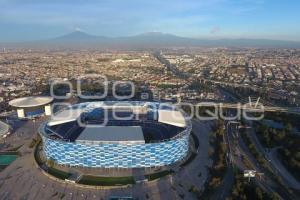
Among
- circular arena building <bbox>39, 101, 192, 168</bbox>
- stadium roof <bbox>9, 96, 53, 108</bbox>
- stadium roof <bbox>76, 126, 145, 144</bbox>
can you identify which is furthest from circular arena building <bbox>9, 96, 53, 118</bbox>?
stadium roof <bbox>76, 126, 145, 144</bbox>

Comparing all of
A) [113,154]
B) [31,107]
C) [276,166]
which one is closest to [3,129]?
[31,107]

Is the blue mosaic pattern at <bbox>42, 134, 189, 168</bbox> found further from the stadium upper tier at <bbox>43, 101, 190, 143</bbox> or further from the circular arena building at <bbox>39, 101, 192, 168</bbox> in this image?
the stadium upper tier at <bbox>43, 101, 190, 143</bbox>

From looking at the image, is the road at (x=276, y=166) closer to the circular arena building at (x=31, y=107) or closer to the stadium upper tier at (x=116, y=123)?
the stadium upper tier at (x=116, y=123)

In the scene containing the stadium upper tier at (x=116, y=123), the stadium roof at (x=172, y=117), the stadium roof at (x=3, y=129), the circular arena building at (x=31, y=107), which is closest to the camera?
the stadium upper tier at (x=116, y=123)

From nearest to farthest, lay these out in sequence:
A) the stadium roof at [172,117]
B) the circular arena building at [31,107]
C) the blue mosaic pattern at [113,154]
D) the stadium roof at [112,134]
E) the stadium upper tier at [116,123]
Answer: the blue mosaic pattern at [113,154]
the stadium roof at [112,134]
the stadium upper tier at [116,123]
the stadium roof at [172,117]
the circular arena building at [31,107]

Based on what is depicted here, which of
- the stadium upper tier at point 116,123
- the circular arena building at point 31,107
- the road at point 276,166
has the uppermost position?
the stadium upper tier at point 116,123

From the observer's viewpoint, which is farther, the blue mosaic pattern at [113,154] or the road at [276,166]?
the blue mosaic pattern at [113,154]

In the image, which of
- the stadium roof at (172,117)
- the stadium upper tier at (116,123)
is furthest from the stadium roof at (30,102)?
the stadium roof at (172,117)

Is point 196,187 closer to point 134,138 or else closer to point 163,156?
point 163,156
